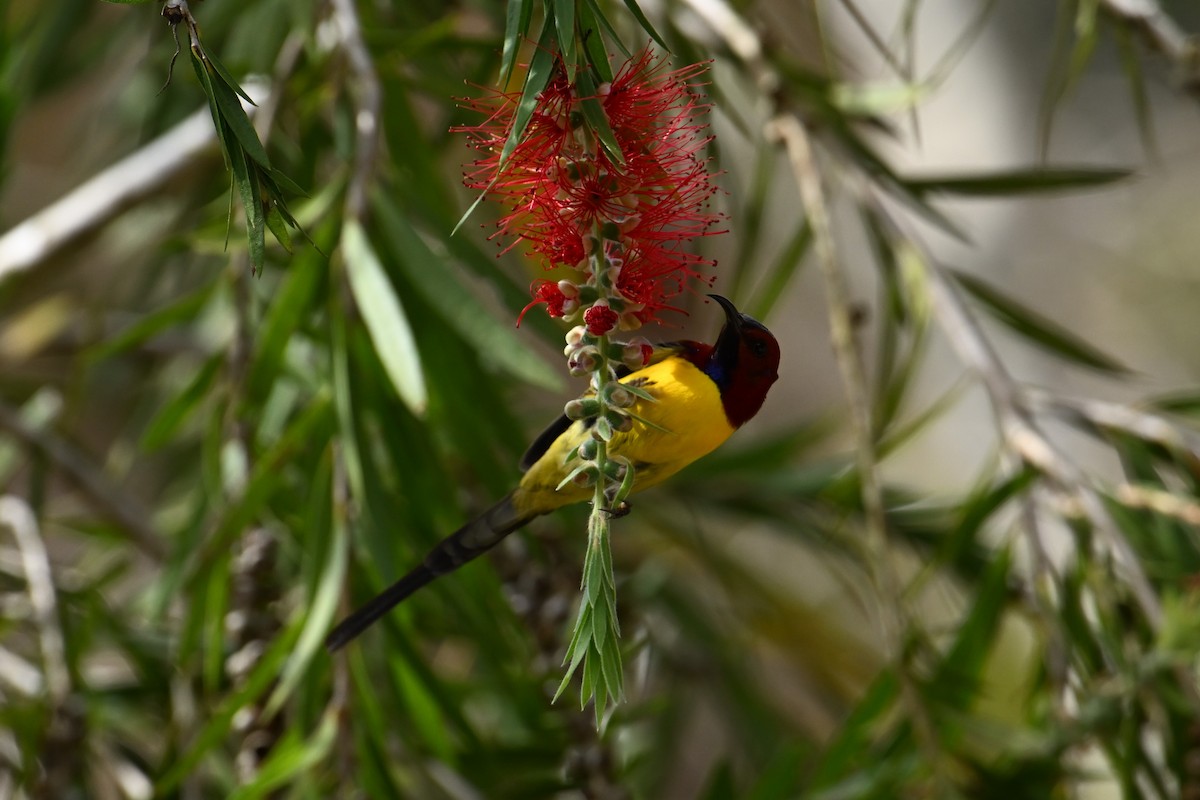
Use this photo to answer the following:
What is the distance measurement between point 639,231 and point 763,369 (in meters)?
0.13

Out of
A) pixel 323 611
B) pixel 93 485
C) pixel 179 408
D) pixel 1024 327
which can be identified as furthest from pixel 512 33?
pixel 93 485

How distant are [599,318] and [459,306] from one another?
356 mm

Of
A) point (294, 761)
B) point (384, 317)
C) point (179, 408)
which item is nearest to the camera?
point (384, 317)

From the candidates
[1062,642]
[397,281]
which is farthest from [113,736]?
[1062,642]

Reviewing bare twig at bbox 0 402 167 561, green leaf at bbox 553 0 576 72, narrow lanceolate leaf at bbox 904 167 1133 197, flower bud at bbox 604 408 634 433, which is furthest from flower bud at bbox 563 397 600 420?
bare twig at bbox 0 402 167 561

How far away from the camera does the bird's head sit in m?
0.56

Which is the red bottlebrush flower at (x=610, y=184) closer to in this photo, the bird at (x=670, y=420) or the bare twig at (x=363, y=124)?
the bird at (x=670, y=420)

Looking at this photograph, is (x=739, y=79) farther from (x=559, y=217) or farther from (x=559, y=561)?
(x=559, y=217)

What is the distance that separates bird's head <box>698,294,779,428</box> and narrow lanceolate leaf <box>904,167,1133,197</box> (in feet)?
1.98

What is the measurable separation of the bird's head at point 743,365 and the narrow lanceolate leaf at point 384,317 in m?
0.18

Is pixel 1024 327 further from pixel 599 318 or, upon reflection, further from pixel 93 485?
pixel 93 485

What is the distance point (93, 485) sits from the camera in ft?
4.42

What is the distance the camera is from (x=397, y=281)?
891 millimetres

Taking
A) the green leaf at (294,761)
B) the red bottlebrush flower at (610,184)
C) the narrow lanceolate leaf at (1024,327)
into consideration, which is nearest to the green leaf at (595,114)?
the red bottlebrush flower at (610,184)
